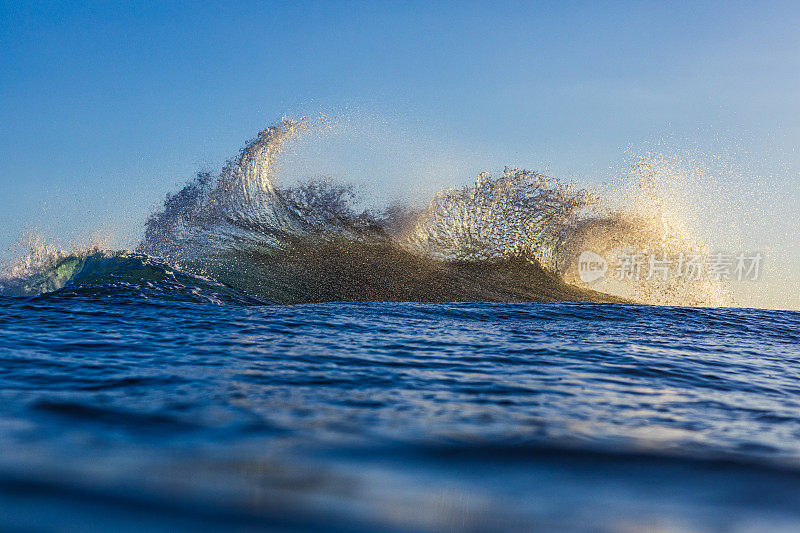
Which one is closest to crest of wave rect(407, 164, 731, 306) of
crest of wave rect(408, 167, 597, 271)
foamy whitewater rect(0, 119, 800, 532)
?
crest of wave rect(408, 167, 597, 271)

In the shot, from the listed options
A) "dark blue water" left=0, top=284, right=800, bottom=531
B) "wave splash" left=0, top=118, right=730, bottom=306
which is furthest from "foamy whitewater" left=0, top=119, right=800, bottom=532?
"wave splash" left=0, top=118, right=730, bottom=306

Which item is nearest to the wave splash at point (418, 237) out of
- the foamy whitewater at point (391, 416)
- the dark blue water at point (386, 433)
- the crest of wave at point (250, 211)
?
the crest of wave at point (250, 211)

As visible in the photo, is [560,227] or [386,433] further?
[560,227]

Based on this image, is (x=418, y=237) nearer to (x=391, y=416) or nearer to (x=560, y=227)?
(x=560, y=227)

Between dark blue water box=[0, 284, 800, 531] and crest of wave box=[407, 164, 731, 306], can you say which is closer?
dark blue water box=[0, 284, 800, 531]

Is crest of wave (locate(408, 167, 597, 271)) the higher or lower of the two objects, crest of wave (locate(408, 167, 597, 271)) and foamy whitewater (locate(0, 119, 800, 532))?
the higher

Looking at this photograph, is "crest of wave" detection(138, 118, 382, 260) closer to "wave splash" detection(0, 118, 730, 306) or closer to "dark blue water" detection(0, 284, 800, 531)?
"wave splash" detection(0, 118, 730, 306)

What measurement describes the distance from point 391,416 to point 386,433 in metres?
0.19

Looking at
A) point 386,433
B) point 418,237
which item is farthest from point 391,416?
point 418,237

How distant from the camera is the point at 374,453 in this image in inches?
56.9

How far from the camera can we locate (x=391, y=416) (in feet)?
5.91

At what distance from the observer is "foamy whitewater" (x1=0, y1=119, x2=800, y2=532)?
1140 mm

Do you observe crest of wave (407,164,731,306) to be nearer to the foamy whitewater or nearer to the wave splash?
the wave splash

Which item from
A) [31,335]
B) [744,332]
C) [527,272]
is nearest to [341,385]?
[31,335]
